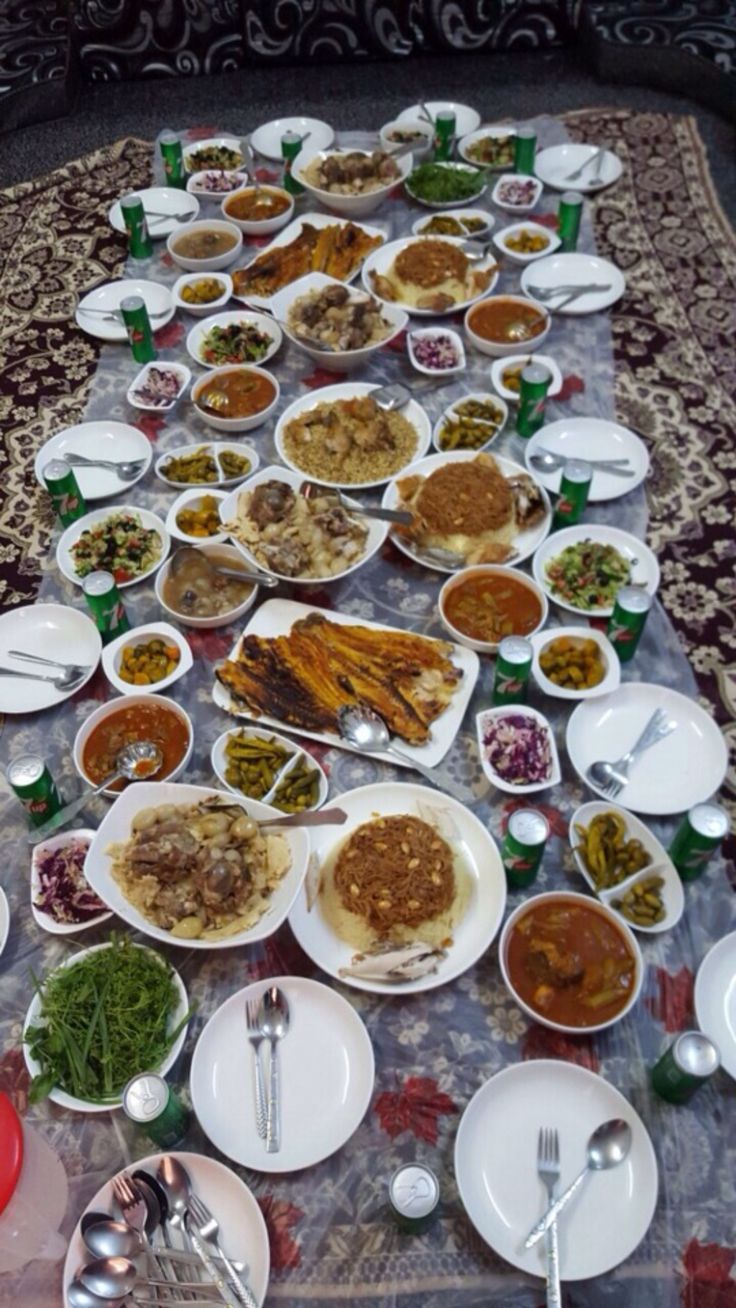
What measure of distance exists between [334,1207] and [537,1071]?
0.48 m

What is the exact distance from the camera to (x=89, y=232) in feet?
14.7

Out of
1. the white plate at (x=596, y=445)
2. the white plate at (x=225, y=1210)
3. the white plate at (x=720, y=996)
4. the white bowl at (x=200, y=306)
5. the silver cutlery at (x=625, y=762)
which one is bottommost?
the white plate at (x=225, y=1210)

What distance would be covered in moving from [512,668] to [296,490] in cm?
105

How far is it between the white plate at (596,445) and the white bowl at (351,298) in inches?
28.1

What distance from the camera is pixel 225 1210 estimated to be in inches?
69.1

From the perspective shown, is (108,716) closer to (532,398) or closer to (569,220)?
(532,398)

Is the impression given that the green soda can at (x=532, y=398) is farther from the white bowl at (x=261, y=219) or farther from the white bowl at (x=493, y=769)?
the white bowl at (x=261, y=219)

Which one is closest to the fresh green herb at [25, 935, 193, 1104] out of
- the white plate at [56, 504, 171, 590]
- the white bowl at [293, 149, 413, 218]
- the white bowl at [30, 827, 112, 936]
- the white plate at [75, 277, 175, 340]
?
the white bowl at [30, 827, 112, 936]

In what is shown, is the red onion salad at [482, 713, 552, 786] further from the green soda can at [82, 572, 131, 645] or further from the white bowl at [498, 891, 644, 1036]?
the green soda can at [82, 572, 131, 645]

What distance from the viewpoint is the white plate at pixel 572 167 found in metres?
4.50

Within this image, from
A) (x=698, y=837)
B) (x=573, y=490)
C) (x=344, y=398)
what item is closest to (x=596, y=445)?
(x=573, y=490)

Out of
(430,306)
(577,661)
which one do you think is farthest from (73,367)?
(577,661)

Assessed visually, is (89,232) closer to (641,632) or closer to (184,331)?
(184,331)

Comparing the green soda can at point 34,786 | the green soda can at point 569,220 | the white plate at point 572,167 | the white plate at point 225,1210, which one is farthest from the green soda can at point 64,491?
the white plate at point 572,167
